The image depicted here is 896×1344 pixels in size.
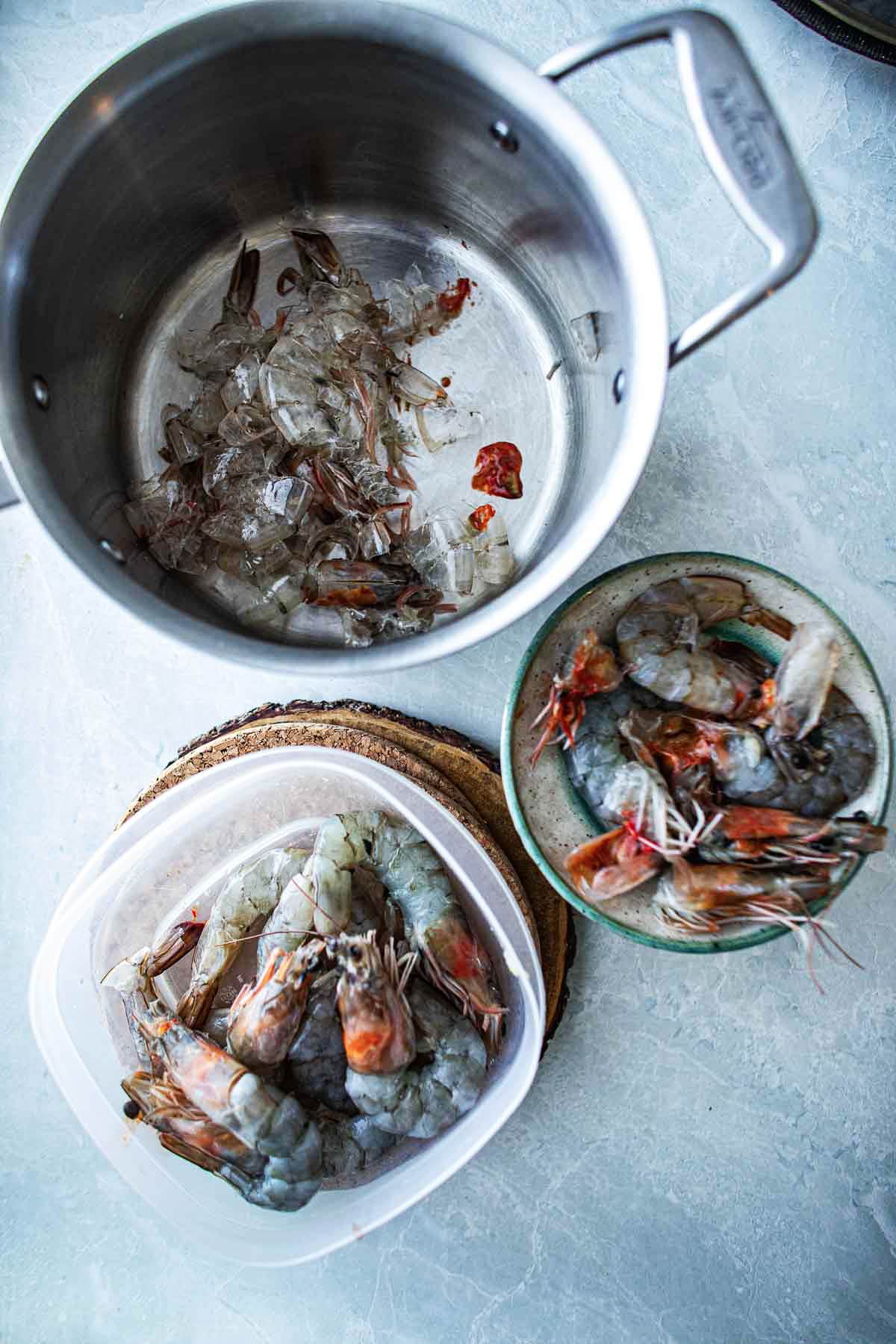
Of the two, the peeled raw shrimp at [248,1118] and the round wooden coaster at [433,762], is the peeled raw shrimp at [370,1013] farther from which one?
the round wooden coaster at [433,762]

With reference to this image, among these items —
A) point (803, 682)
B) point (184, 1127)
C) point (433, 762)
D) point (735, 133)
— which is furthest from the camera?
point (433, 762)

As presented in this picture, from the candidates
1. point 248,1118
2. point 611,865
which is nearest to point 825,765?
point 611,865

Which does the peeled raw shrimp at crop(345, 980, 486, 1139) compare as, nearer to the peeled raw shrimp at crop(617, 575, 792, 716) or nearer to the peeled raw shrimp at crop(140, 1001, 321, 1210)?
the peeled raw shrimp at crop(140, 1001, 321, 1210)

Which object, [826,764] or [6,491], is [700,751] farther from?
[6,491]

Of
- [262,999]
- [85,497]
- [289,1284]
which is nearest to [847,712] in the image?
[262,999]

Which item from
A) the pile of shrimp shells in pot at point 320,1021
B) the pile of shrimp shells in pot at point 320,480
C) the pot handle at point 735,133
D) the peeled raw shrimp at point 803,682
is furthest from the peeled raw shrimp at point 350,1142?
the pot handle at point 735,133

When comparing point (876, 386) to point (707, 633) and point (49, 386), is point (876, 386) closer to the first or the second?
point (707, 633)

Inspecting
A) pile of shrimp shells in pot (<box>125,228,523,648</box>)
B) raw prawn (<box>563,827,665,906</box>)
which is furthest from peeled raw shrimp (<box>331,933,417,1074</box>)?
pile of shrimp shells in pot (<box>125,228,523,648</box>)
